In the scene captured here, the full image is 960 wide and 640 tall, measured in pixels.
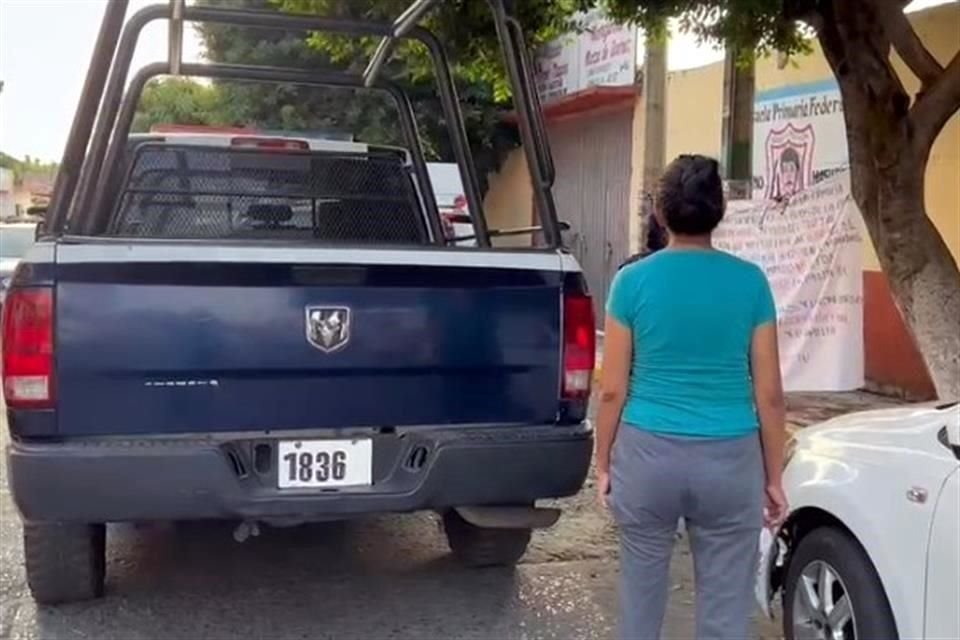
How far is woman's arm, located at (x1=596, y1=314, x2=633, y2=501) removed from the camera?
10.6 ft

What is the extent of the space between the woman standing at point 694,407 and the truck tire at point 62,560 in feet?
6.83

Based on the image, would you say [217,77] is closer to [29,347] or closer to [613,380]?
[29,347]

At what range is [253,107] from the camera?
63.1 ft

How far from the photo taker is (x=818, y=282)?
28.8 ft

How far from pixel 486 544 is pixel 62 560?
5.79ft

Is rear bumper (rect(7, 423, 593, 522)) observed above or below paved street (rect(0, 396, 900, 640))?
above

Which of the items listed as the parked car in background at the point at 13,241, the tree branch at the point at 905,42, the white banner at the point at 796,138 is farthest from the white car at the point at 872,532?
the parked car in background at the point at 13,241

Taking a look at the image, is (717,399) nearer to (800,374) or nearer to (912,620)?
(912,620)

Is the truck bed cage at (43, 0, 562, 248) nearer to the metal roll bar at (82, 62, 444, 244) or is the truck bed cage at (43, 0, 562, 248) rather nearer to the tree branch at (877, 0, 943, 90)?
the metal roll bar at (82, 62, 444, 244)

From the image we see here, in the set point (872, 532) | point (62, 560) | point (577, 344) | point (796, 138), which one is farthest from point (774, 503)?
point (796, 138)

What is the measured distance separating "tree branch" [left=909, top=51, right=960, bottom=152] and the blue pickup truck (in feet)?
8.26

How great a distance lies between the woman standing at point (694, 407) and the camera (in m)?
3.14

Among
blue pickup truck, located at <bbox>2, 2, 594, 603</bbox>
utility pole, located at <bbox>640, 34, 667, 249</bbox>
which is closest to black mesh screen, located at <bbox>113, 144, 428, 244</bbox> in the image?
blue pickup truck, located at <bbox>2, 2, 594, 603</bbox>

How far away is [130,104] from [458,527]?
2.53 meters
